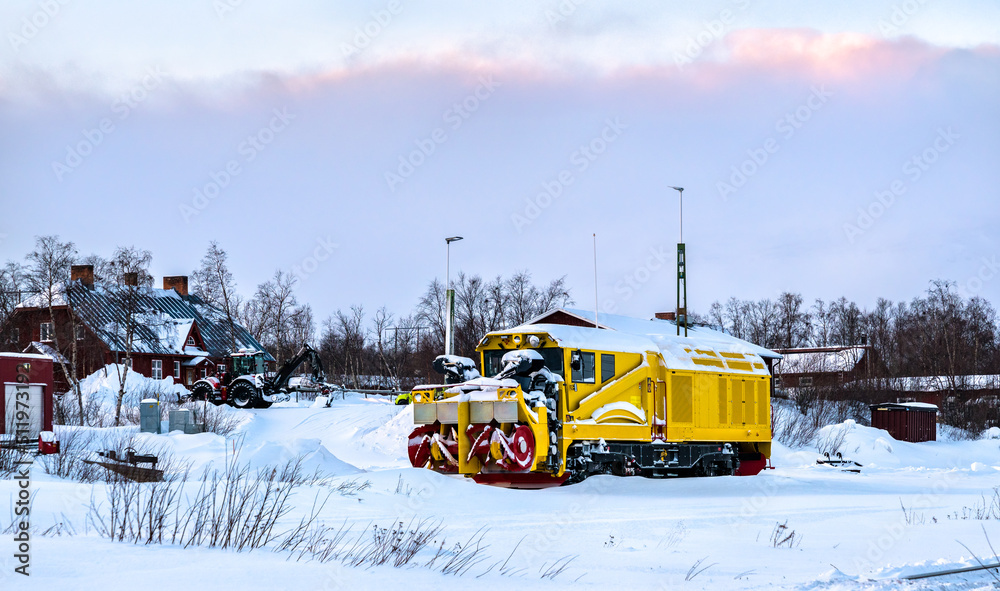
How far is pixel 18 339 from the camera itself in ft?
178

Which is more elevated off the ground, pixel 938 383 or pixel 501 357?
pixel 501 357

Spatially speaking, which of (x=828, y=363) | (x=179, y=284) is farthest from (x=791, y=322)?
(x=179, y=284)

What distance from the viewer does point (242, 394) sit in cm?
4259

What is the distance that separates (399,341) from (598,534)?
83.1 m

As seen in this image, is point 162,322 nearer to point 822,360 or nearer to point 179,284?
point 179,284

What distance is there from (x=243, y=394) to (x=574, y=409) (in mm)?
26367

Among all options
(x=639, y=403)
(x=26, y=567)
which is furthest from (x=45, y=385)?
(x=26, y=567)

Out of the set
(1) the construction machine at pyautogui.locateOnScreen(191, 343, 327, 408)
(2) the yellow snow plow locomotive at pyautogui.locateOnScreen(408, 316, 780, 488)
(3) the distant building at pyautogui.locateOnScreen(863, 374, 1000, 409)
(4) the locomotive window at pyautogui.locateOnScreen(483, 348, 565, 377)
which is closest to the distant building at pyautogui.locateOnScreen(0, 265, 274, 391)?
(1) the construction machine at pyautogui.locateOnScreen(191, 343, 327, 408)

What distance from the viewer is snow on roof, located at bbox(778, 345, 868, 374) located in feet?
276

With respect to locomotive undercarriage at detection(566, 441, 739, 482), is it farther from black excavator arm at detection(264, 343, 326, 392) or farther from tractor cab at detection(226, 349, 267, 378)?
tractor cab at detection(226, 349, 267, 378)

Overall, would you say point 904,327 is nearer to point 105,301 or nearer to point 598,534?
point 105,301

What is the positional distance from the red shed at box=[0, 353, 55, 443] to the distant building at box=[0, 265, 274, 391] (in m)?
16.2

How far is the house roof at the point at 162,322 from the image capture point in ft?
169

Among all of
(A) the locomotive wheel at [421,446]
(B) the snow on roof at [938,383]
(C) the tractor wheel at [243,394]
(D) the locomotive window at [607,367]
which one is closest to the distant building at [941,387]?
(B) the snow on roof at [938,383]
